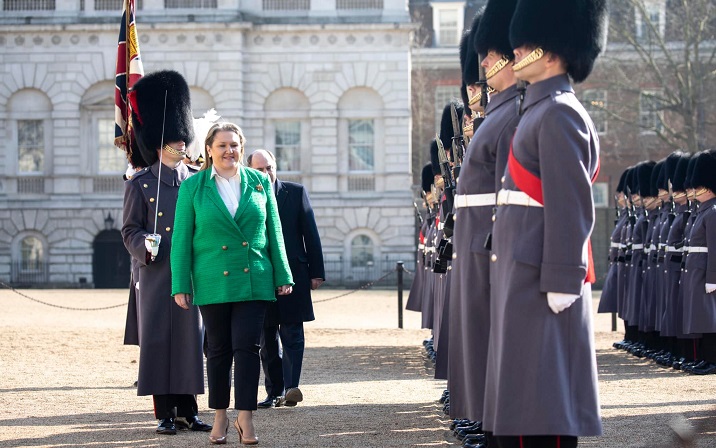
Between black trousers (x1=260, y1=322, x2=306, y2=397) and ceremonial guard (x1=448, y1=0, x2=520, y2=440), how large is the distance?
11.1ft

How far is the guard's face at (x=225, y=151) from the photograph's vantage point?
23.9 feet

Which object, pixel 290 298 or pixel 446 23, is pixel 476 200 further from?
pixel 446 23

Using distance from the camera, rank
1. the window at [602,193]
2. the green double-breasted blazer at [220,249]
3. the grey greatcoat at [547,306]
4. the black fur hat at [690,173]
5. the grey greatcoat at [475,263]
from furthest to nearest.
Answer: the window at [602,193] < the black fur hat at [690,173] < the green double-breasted blazer at [220,249] < the grey greatcoat at [475,263] < the grey greatcoat at [547,306]

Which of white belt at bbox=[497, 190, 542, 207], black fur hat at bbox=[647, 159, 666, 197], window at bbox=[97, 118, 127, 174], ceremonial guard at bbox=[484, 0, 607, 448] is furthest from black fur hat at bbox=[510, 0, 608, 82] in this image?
window at bbox=[97, 118, 127, 174]

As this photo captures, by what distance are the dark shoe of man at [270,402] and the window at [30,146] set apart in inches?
1089

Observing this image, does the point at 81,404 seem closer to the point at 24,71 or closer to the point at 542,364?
the point at 542,364

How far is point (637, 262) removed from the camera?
46.2 ft

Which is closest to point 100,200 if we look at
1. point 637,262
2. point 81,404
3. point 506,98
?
point 637,262

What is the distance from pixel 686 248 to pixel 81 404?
5846mm

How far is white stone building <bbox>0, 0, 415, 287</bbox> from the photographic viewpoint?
35.1m

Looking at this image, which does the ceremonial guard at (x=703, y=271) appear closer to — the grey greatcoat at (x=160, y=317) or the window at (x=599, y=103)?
the grey greatcoat at (x=160, y=317)

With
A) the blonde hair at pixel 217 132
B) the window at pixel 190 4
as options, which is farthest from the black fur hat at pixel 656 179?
the window at pixel 190 4

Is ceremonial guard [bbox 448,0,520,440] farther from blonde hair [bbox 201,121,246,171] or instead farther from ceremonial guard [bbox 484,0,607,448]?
blonde hair [bbox 201,121,246,171]

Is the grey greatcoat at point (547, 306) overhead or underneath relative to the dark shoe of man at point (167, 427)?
overhead
